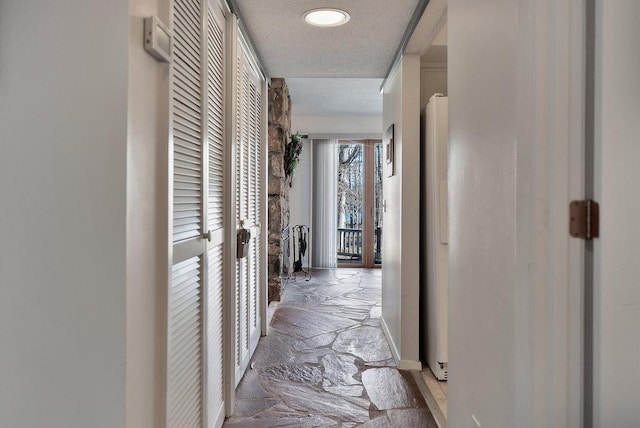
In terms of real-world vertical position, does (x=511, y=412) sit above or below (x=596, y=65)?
below

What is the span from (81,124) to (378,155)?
660 cm

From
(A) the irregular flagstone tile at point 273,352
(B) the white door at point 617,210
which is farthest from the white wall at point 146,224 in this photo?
(A) the irregular flagstone tile at point 273,352

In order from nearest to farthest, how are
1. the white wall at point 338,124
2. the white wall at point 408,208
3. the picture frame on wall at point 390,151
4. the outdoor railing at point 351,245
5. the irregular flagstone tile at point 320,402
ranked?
the irregular flagstone tile at point 320,402 → the white wall at point 408,208 → the picture frame on wall at point 390,151 → the white wall at point 338,124 → the outdoor railing at point 351,245

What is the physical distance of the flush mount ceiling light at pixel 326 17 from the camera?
227cm

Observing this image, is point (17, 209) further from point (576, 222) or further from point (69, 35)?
point (576, 222)

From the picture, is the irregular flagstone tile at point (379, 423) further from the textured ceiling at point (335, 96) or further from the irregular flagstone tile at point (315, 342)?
the textured ceiling at point (335, 96)

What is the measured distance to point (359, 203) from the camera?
744 centimetres

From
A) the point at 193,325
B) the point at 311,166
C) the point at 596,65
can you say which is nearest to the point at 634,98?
the point at 596,65

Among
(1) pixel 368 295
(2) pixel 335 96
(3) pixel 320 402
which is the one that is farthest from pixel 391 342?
(2) pixel 335 96

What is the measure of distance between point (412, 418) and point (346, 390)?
0.46 m

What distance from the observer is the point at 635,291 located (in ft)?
2.81

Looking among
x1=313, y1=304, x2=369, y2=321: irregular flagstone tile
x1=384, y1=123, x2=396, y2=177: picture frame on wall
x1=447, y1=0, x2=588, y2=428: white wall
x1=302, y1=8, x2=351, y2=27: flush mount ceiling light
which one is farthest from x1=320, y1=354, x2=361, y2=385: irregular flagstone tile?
x1=302, y1=8, x2=351, y2=27: flush mount ceiling light

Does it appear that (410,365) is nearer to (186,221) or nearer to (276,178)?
(186,221)

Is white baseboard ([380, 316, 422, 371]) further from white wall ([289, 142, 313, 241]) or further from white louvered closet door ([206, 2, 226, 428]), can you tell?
white wall ([289, 142, 313, 241])
